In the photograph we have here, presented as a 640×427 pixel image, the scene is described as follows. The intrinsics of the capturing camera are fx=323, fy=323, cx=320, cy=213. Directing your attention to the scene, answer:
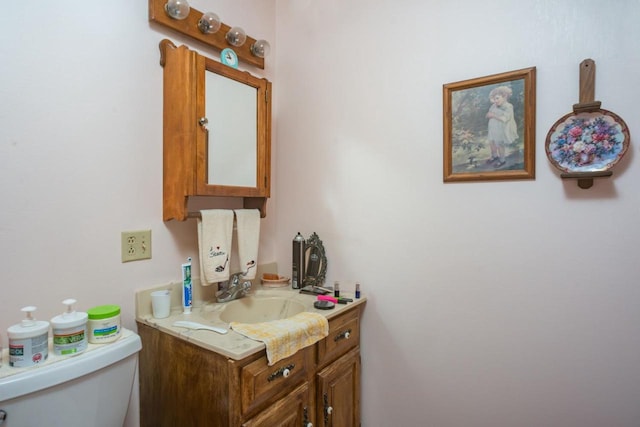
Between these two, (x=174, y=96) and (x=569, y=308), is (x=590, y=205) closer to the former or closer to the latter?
(x=569, y=308)

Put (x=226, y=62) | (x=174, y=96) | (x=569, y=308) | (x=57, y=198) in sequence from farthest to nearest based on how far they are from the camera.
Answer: (x=226, y=62)
(x=174, y=96)
(x=569, y=308)
(x=57, y=198)

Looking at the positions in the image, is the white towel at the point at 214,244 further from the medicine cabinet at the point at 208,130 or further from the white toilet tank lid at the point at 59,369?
the white toilet tank lid at the point at 59,369

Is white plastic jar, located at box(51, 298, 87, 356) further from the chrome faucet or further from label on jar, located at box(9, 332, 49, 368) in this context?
the chrome faucet

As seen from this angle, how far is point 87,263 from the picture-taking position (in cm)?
106

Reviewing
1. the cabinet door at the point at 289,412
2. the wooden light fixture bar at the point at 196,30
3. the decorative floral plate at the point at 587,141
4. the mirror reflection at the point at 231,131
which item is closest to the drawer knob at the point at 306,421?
the cabinet door at the point at 289,412

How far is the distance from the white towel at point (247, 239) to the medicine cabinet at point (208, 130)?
9cm

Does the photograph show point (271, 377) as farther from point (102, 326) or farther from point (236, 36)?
point (236, 36)

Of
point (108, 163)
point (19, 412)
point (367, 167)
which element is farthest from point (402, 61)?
point (19, 412)

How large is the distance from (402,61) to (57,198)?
1378mm

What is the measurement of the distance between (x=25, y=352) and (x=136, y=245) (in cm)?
45

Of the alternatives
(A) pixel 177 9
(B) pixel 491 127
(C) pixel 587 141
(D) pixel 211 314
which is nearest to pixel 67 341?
(D) pixel 211 314

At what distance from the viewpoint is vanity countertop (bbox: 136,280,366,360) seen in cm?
93

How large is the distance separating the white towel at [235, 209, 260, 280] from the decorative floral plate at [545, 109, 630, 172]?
116 cm

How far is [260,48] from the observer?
5.16ft
